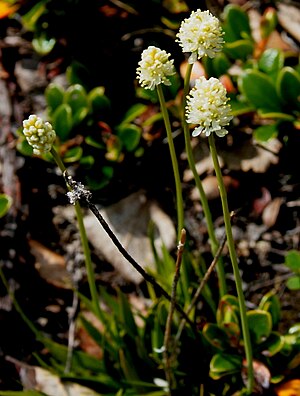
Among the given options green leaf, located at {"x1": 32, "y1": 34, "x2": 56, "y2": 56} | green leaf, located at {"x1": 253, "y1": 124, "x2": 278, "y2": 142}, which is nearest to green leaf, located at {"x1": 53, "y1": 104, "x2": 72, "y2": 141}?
green leaf, located at {"x1": 32, "y1": 34, "x2": 56, "y2": 56}

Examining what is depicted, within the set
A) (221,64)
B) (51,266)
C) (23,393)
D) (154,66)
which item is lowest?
(51,266)

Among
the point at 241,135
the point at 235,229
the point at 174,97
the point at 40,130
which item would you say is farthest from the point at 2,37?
the point at 40,130

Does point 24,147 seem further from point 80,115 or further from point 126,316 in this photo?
point 126,316

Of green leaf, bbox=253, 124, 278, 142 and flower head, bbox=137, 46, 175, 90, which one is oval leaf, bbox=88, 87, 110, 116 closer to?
green leaf, bbox=253, 124, 278, 142

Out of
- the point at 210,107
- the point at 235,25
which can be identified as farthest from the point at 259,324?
the point at 235,25

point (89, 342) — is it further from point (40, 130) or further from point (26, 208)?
point (40, 130)

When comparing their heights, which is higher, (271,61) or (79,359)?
(271,61)
